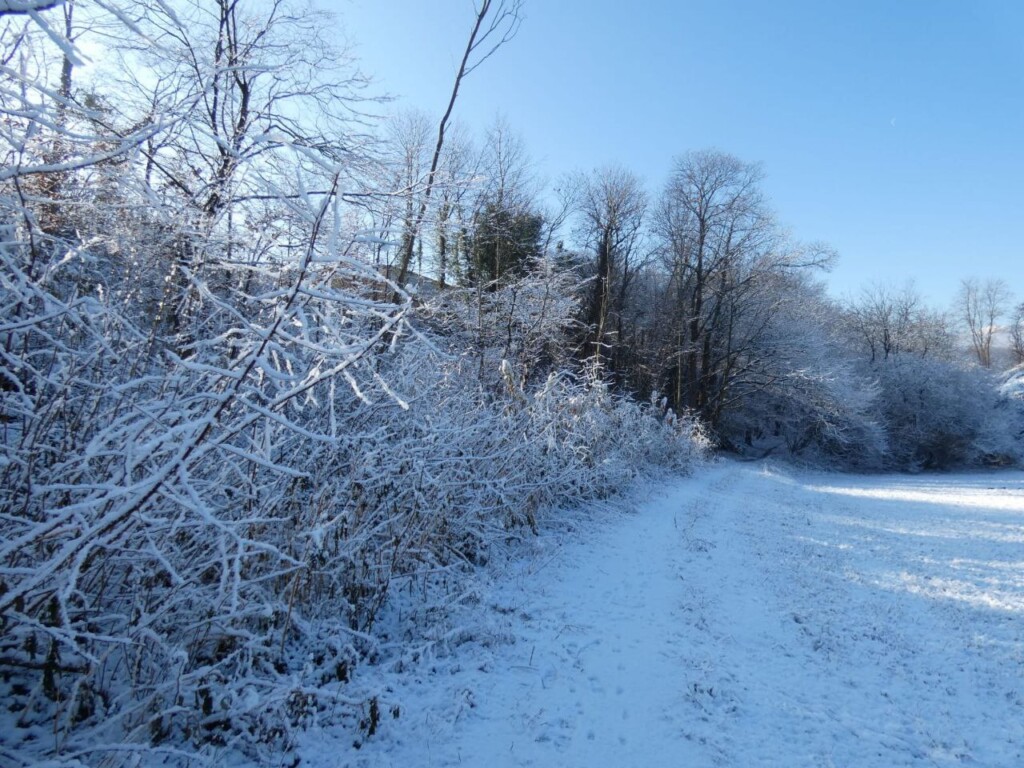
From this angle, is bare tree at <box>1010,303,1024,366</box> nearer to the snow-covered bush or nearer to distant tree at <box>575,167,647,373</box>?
the snow-covered bush

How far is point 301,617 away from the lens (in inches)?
122

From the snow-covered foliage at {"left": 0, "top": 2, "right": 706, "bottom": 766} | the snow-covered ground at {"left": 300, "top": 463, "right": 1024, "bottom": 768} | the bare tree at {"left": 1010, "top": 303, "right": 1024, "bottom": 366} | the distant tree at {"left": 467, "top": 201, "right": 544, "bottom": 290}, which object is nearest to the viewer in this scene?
the snow-covered foliage at {"left": 0, "top": 2, "right": 706, "bottom": 766}

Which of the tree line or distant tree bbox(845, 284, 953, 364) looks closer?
the tree line

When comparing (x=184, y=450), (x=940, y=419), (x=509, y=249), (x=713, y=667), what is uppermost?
(x=509, y=249)

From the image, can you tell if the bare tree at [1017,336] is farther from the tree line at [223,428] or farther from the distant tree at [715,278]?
the tree line at [223,428]

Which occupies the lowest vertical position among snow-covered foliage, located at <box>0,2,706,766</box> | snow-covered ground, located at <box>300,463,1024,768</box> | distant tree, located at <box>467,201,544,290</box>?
snow-covered ground, located at <box>300,463,1024,768</box>

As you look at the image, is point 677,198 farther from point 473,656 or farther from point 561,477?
point 473,656

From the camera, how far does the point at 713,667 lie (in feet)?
11.3

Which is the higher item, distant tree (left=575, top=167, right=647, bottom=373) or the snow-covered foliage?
distant tree (left=575, top=167, right=647, bottom=373)

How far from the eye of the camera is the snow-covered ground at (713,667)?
2.65 meters

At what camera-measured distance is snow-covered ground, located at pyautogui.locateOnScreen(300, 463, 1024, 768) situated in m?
2.65

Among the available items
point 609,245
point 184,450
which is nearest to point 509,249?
point 609,245

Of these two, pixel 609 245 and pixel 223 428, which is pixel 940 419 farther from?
pixel 223 428

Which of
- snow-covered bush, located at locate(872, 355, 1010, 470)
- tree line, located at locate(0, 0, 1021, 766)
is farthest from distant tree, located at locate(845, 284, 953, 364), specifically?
tree line, located at locate(0, 0, 1021, 766)
